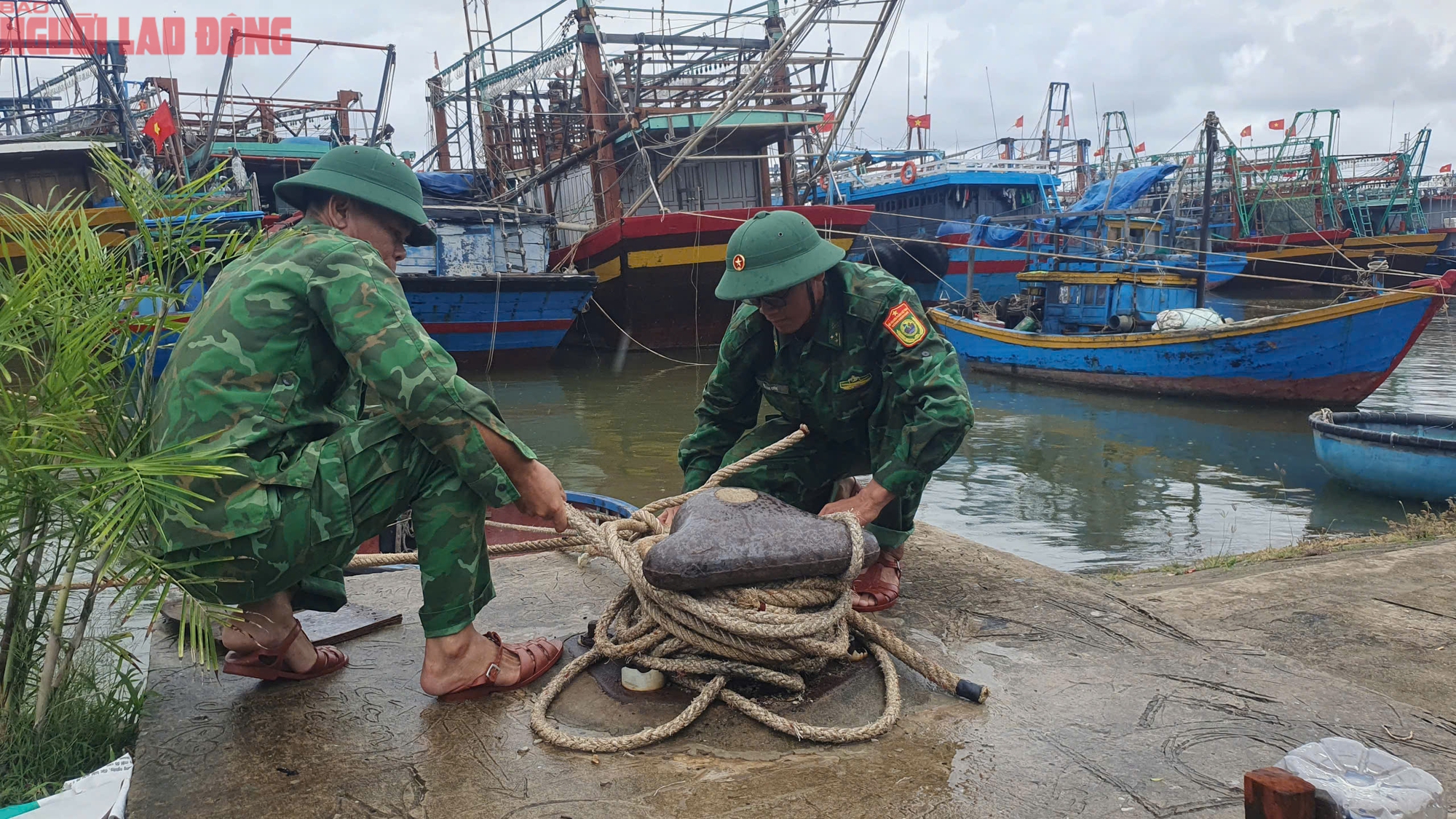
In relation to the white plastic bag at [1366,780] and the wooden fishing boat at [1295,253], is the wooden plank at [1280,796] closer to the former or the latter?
the white plastic bag at [1366,780]

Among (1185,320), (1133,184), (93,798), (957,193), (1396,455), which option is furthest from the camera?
(957,193)

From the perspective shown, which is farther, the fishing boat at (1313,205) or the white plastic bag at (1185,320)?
the fishing boat at (1313,205)

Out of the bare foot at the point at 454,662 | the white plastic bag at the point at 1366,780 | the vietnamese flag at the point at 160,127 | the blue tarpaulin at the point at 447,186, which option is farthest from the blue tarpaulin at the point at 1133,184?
the bare foot at the point at 454,662

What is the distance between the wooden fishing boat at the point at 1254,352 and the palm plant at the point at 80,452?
11422 mm

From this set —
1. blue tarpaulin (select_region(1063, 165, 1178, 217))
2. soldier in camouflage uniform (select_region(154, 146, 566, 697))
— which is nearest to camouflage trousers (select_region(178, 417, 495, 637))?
soldier in camouflage uniform (select_region(154, 146, 566, 697))

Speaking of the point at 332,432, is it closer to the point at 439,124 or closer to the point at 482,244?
the point at 482,244

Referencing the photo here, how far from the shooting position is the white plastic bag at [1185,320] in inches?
506

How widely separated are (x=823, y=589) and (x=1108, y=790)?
2.38 feet

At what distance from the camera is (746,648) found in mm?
2078

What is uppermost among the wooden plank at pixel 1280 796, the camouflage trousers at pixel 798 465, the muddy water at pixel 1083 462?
the camouflage trousers at pixel 798 465

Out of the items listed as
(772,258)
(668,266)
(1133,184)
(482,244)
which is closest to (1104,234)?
(1133,184)

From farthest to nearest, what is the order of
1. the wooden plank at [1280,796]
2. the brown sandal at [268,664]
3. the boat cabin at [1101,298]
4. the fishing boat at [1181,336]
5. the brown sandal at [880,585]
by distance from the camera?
the boat cabin at [1101,298]
the fishing boat at [1181,336]
the brown sandal at [880,585]
the brown sandal at [268,664]
the wooden plank at [1280,796]

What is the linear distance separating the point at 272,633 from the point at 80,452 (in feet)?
2.08

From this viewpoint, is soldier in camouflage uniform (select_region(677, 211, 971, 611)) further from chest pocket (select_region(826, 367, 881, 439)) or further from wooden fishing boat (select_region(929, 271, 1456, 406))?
wooden fishing boat (select_region(929, 271, 1456, 406))
